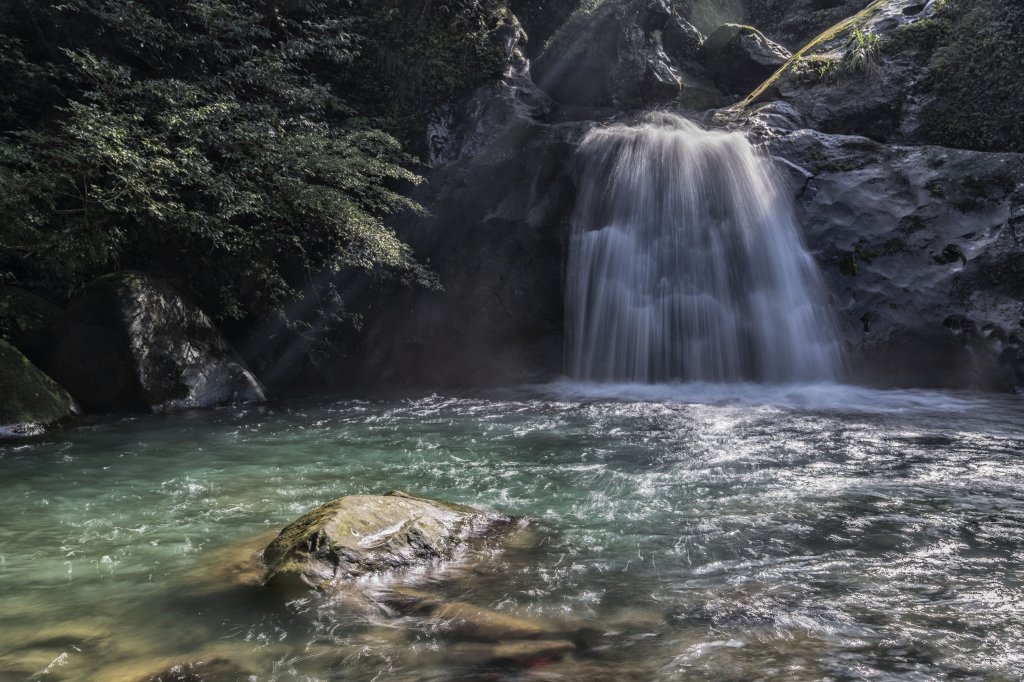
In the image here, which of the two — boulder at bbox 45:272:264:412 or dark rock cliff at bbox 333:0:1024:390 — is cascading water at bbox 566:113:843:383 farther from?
boulder at bbox 45:272:264:412

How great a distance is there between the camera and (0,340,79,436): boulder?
25.5 feet

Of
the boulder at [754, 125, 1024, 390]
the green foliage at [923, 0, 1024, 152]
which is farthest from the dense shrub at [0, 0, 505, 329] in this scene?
the green foliage at [923, 0, 1024, 152]

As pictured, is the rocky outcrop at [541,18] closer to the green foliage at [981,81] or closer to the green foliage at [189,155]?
the green foliage at [189,155]

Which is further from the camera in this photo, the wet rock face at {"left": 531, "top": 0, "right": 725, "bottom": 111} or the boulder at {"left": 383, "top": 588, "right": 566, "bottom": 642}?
the wet rock face at {"left": 531, "top": 0, "right": 725, "bottom": 111}

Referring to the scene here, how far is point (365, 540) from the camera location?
3.80 meters

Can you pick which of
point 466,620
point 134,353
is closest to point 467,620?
point 466,620

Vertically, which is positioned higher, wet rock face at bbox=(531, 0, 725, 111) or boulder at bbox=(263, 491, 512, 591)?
wet rock face at bbox=(531, 0, 725, 111)

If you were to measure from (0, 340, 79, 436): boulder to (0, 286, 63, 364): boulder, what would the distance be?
3.17 feet

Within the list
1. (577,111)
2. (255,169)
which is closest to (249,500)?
(255,169)

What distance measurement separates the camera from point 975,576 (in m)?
3.60

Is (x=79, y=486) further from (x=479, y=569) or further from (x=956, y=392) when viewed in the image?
(x=956, y=392)

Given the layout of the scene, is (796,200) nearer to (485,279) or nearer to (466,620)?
(485,279)

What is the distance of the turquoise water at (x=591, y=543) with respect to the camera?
2.89 metres

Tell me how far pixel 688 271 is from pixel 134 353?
8.61m
